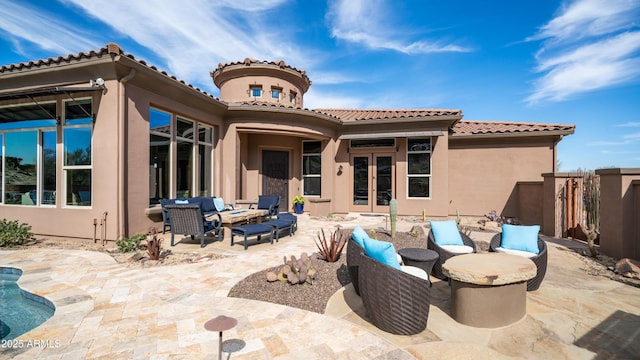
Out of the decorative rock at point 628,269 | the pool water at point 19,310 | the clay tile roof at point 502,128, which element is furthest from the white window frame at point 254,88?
the decorative rock at point 628,269

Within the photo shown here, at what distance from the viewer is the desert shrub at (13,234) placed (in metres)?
Result: 6.53

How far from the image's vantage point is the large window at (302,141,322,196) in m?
12.9

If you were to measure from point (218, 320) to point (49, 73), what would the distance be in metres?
8.80

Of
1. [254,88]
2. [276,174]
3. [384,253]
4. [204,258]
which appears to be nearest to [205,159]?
[276,174]

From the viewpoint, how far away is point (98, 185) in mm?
6797

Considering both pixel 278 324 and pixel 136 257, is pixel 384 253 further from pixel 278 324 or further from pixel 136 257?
pixel 136 257

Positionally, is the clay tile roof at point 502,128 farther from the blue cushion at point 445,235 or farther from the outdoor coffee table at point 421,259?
the outdoor coffee table at point 421,259

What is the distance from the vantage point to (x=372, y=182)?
1259 centimetres

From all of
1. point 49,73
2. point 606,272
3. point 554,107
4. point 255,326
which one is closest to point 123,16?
point 49,73

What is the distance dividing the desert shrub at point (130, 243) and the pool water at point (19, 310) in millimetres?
1760

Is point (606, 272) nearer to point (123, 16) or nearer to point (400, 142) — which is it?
point (400, 142)

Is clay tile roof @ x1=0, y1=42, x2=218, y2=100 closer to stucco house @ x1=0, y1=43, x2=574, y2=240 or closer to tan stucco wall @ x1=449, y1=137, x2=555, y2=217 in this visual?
stucco house @ x1=0, y1=43, x2=574, y2=240

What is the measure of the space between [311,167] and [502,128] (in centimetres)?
858

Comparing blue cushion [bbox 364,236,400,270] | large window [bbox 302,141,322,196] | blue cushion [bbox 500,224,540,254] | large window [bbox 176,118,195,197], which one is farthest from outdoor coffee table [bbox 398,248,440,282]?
large window [bbox 302,141,322,196]
